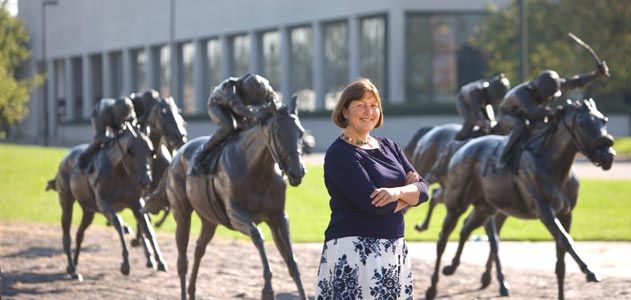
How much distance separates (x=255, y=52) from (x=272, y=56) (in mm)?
1020

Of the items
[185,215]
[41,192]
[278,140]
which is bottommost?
[41,192]

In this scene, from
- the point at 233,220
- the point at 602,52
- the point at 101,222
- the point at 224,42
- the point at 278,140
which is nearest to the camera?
the point at 278,140

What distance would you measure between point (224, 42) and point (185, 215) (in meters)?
64.4

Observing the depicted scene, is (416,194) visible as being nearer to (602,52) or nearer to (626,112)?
(602,52)

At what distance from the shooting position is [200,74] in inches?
3140

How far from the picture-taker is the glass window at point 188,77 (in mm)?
82062

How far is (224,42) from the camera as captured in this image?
3014 inches

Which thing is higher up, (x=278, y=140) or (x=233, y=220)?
(x=278, y=140)

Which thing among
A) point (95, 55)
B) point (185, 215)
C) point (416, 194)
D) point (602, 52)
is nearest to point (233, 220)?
point (185, 215)

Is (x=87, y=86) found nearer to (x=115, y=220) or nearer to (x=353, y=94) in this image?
(x=115, y=220)

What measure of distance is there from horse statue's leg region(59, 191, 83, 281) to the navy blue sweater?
28.2 ft

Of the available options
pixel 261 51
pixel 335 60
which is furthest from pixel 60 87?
pixel 335 60

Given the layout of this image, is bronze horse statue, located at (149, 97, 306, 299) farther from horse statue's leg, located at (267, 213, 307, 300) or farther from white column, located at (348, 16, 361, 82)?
white column, located at (348, 16, 361, 82)

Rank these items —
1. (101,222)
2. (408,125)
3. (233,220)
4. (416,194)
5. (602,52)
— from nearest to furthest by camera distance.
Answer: (416,194) → (233,220) → (101,222) → (602,52) → (408,125)
